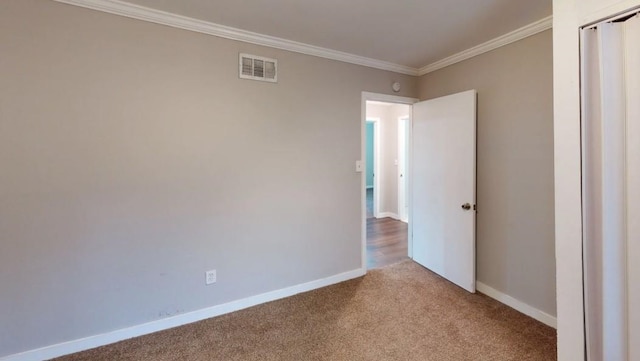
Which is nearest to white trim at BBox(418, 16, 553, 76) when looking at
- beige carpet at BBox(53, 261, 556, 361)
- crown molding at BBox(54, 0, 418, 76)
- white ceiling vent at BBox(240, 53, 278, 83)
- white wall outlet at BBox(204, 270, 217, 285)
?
crown molding at BBox(54, 0, 418, 76)

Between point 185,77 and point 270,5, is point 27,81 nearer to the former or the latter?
point 185,77

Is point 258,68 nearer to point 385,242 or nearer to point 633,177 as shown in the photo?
point 633,177

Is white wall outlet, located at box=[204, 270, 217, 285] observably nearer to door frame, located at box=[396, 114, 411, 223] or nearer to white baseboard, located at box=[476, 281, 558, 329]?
white baseboard, located at box=[476, 281, 558, 329]

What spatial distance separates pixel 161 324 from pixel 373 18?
2.95 m

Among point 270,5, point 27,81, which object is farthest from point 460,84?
point 27,81

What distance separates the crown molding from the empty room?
0.6 inches

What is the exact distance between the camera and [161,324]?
2.19m

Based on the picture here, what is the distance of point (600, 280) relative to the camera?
1.34m

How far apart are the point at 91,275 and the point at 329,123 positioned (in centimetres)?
233

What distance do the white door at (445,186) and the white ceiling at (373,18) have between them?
61 centimetres

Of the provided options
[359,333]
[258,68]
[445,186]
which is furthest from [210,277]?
[445,186]

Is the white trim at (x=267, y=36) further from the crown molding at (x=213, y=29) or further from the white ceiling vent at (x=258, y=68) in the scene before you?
the white ceiling vent at (x=258, y=68)

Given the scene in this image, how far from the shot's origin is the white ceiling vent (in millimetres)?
2430

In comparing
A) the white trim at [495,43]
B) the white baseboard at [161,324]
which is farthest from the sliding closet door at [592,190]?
the white baseboard at [161,324]
